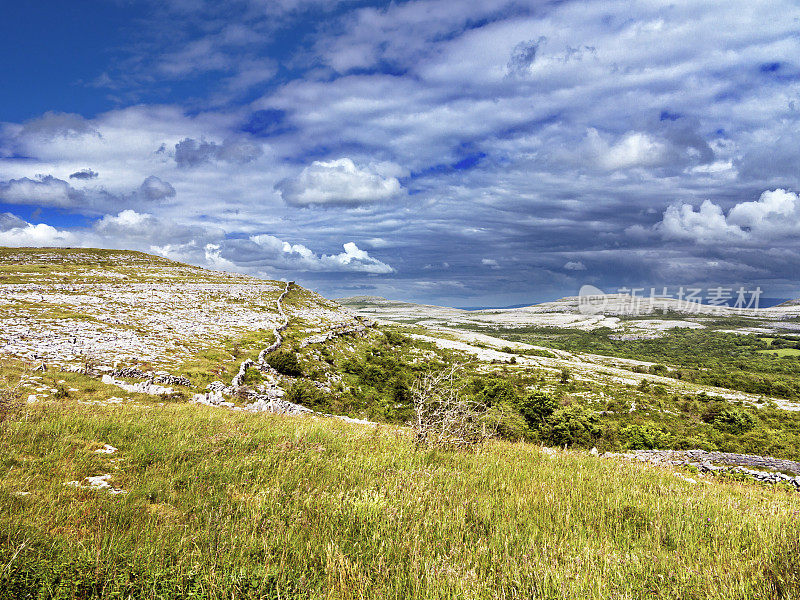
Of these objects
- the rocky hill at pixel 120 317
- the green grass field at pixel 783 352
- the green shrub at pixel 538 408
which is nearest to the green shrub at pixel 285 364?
the rocky hill at pixel 120 317

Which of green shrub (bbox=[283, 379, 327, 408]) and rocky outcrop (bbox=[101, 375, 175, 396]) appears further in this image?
green shrub (bbox=[283, 379, 327, 408])

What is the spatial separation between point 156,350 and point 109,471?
850 inches

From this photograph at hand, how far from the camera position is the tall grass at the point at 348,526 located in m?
4.20

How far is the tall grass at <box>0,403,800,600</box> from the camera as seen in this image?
4.20 m

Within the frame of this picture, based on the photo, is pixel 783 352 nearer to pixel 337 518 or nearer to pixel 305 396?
pixel 305 396

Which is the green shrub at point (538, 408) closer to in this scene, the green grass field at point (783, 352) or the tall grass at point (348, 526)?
the tall grass at point (348, 526)

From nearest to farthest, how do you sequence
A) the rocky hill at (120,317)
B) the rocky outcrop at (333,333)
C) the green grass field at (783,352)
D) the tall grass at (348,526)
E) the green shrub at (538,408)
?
the tall grass at (348,526), the rocky hill at (120,317), the green shrub at (538,408), the rocky outcrop at (333,333), the green grass field at (783,352)

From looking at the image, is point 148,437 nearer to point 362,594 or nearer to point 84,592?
point 84,592

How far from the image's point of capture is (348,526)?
559cm

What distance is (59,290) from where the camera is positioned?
159 ft

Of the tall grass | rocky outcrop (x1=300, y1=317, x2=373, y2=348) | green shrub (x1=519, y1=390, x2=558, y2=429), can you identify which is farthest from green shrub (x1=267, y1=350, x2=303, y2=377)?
the tall grass

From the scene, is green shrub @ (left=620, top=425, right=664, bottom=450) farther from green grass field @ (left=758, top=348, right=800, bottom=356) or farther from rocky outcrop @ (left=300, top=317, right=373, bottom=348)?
green grass field @ (left=758, top=348, right=800, bottom=356)

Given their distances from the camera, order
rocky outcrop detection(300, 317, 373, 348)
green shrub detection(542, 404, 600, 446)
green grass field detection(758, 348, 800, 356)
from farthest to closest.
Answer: green grass field detection(758, 348, 800, 356), rocky outcrop detection(300, 317, 373, 348), green shrub detection(542, 404, 600, 446)

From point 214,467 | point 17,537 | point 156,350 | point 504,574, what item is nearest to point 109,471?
point 214,467
